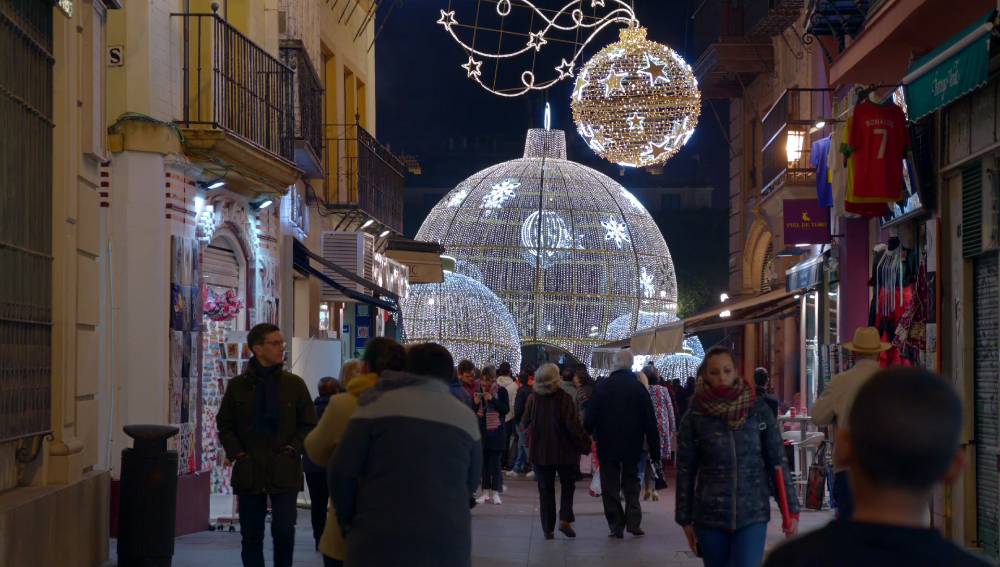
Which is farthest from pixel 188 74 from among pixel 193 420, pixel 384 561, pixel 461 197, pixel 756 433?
pixel 461 197

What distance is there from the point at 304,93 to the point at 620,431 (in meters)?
7.07

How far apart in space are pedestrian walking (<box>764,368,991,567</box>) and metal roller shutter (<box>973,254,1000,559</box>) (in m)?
10.3

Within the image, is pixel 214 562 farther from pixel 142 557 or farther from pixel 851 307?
pixel 851 307

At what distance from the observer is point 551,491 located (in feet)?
49.3

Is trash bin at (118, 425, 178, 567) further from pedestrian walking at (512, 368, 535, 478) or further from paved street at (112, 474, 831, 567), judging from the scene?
pedestrian walking at (512, 368, 535, 478)

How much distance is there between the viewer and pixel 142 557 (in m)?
11.0

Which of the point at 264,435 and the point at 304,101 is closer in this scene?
the point at 264,435

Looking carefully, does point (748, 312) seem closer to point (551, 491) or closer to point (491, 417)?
point (491, 417)

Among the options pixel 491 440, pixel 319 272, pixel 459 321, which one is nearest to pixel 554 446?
pixel 491 440

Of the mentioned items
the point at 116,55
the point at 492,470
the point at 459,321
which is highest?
the point at 116,55

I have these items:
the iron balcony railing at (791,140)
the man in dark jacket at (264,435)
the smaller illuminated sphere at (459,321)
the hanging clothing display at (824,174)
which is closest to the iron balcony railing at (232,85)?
the man in dark jacket at (264,435)

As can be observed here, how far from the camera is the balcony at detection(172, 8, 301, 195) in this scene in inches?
585

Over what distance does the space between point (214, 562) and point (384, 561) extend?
21.2 ft

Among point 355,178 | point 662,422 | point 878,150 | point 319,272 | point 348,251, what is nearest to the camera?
point 878,150
